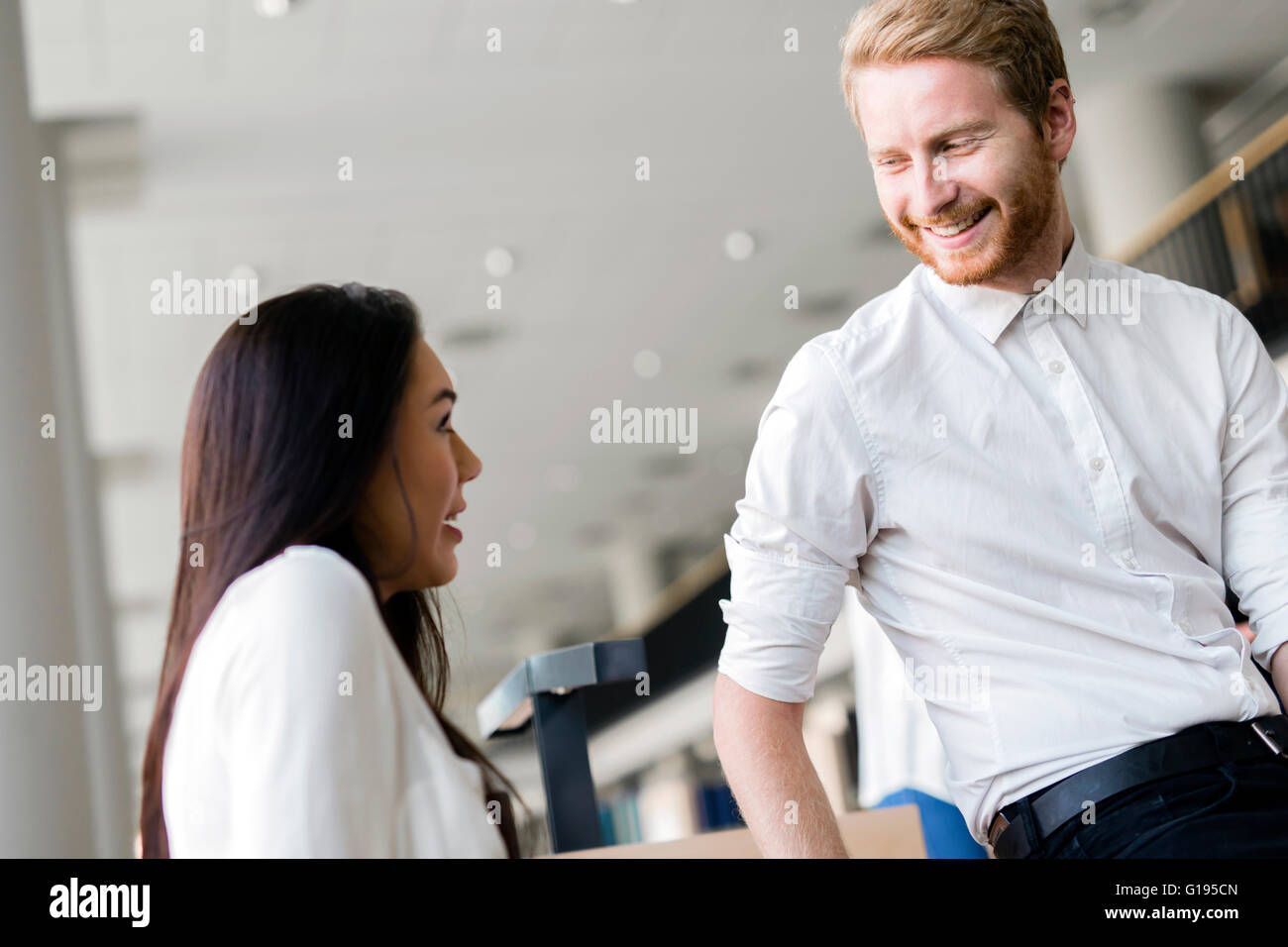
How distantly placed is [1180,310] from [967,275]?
0.89ft

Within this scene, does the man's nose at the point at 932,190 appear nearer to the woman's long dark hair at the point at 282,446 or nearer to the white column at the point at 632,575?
the woman's long dark hair at the point at 282,446

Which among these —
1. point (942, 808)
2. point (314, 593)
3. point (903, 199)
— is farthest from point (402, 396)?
point (942, 808)

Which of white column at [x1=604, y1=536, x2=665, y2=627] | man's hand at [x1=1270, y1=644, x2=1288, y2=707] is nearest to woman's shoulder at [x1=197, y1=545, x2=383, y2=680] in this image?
man's hand at [x1=1270, y1=644, x2=1288, y2=707]

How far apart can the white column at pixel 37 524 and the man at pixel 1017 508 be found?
117 centimetres

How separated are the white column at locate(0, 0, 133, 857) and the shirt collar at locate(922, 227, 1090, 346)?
1.30 m

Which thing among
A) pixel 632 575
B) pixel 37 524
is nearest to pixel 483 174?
pixel 37 524

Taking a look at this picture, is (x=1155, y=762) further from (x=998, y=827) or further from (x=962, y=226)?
(x=962, y=226)

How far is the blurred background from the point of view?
6.06 feet

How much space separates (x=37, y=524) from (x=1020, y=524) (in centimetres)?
144

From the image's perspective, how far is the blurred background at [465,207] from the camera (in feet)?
6.06

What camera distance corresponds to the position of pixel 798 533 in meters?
1.15

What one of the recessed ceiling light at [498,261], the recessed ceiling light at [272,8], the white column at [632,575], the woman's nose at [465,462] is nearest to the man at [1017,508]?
the woman's nose at [465,462]

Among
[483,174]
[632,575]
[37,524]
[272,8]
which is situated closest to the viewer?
[37,524]

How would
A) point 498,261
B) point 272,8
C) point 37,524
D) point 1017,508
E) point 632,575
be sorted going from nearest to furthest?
point 1017,508
point 37,524
point 272,8
point 498,261
point 632,575
